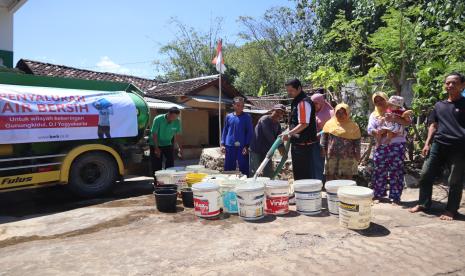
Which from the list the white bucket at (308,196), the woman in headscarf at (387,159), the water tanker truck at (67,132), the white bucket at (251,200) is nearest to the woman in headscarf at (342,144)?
the woman in headscarf at (387,159)

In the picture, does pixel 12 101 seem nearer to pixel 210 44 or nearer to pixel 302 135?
pixel 302 135

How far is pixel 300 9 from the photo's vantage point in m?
18.6

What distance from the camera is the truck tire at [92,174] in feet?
22.5

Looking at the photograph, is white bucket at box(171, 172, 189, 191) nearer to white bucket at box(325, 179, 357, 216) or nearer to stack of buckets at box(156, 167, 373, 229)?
stack of buckets at box(156, 167, 373, 229)

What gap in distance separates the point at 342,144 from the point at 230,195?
200 cm

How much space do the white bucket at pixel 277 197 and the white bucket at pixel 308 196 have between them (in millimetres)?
168

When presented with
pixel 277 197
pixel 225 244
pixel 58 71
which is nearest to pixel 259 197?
pixel 277 197

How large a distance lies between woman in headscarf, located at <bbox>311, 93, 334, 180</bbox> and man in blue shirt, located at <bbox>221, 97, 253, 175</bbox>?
4.12 feet

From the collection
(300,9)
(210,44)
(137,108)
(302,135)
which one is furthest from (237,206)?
(210,44)

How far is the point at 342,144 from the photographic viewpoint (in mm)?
5785

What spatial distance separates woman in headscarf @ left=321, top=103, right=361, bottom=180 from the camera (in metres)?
5.73

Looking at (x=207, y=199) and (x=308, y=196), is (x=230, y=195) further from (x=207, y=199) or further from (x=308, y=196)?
(x=308, y=196)

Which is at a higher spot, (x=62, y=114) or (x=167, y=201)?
(x=62, y=114)

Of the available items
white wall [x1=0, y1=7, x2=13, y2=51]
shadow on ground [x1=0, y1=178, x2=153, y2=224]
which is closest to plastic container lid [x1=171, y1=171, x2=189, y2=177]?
shadow on ground [x1=0, y1=178, x2=153, y2=224]
